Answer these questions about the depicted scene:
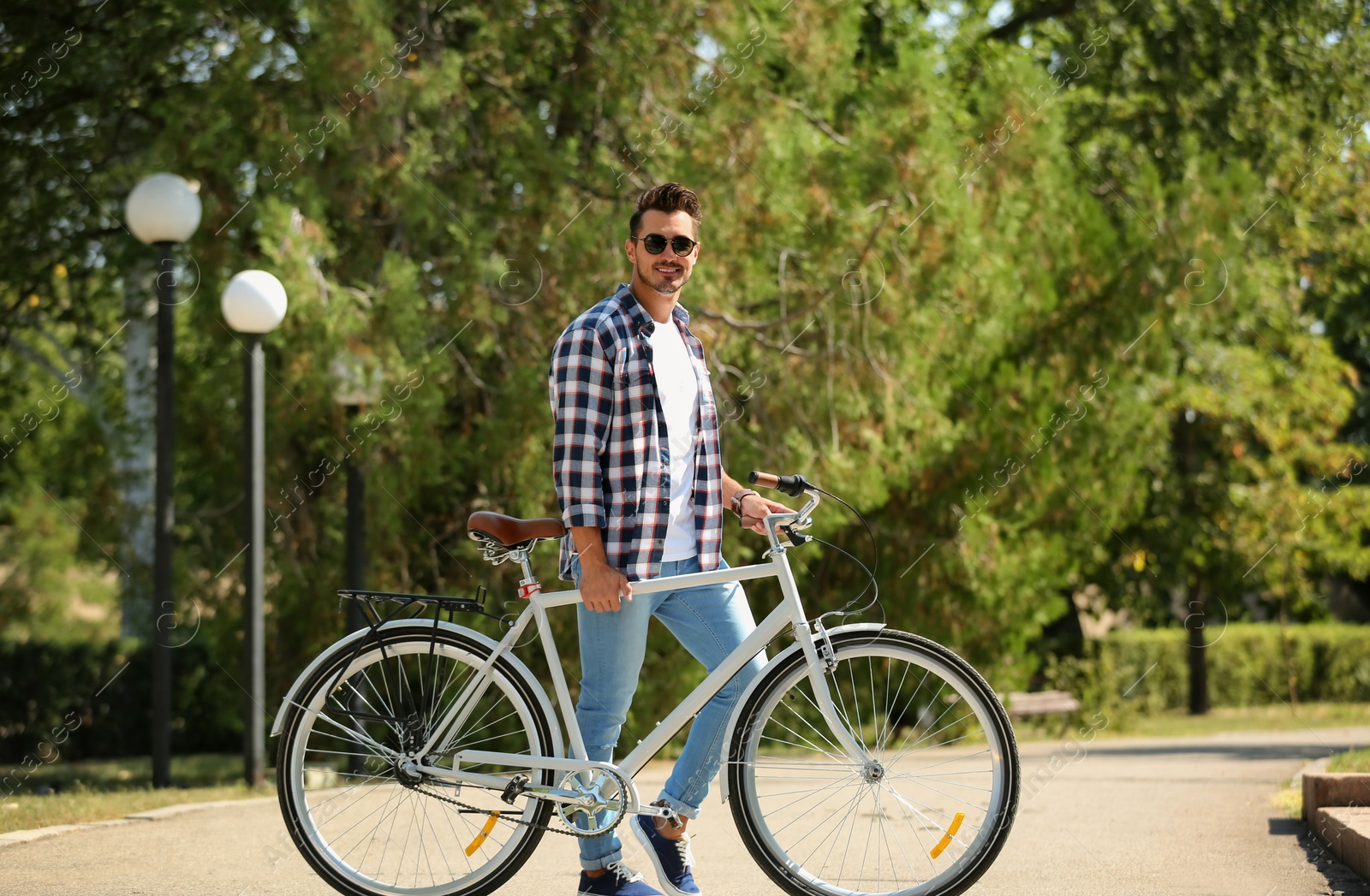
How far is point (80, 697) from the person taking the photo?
13.6m

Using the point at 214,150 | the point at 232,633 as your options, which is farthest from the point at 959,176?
→ the point at 232,633

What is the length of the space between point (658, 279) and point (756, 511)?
69 centimetres

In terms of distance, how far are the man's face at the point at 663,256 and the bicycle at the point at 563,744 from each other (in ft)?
1.94

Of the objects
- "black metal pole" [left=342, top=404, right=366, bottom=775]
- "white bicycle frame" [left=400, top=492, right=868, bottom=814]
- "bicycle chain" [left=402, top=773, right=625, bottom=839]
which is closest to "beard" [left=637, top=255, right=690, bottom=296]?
"white bicycle frame" [left=400, top=492, right=868, bottom=814]

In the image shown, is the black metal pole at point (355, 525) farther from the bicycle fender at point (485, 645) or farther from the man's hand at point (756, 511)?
the man's hand at point (756, 511)

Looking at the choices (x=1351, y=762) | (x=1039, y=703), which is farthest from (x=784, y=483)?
(x=1039, y=703)

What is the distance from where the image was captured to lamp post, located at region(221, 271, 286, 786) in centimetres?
790

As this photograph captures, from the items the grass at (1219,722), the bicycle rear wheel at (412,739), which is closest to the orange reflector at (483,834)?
the bicycle rear wheel at (412,739)

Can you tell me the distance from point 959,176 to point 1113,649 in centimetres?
1222

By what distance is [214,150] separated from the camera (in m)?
9.45

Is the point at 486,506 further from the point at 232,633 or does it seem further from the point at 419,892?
the point at 419,892

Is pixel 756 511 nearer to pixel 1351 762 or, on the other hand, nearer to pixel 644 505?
pixel 644 505

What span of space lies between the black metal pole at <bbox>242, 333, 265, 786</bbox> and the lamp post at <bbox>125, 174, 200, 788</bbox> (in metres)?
0.42

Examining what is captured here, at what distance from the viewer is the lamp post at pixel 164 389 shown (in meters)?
8.05
